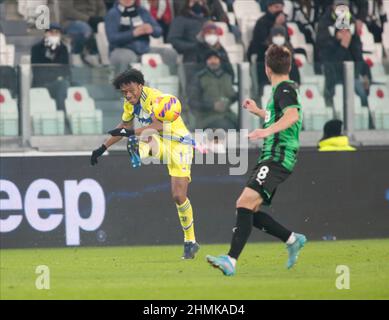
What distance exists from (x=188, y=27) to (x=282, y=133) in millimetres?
7873

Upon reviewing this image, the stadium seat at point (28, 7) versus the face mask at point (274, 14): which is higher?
the stadium seat at point (28, 7)

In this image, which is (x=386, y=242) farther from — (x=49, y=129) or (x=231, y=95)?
(x=49, y=129)

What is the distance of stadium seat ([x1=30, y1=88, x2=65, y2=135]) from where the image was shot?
15914mm

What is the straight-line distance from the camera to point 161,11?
1972 cm

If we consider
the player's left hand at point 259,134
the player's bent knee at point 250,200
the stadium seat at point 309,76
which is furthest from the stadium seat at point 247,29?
the player's left hand at point 259,134

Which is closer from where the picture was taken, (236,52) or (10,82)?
(10,82)

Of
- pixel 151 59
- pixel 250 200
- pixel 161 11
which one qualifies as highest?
pixel 161 11

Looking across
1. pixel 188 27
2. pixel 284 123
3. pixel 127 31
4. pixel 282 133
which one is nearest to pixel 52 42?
pixel 127 31

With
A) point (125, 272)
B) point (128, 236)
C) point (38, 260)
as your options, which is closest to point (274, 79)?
point (125, 272)

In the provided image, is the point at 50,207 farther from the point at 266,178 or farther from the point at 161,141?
the point at 266,178

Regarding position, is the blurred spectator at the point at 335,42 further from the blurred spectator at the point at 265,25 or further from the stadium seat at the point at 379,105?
the stadium seat at the point at 379,105

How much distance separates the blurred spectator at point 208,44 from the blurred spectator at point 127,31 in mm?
795

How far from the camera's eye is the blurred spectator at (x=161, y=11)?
19.6 metres

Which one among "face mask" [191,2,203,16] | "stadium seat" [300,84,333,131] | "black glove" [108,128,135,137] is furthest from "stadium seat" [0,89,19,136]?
"face mask" [191,2,203,16]
